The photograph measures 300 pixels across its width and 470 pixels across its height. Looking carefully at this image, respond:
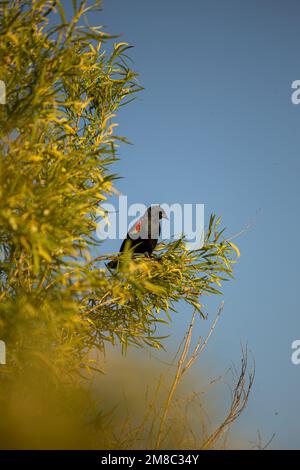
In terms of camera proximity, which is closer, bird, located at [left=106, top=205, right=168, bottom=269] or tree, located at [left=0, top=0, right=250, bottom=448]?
tree, located at [left=0, top=0, right=250, bottom=448]

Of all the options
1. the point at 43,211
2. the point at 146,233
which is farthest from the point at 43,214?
the point at 146,233

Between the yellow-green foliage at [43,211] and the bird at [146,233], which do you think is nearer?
the yellow-green foliage at [43,211]

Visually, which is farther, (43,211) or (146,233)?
(146,233)

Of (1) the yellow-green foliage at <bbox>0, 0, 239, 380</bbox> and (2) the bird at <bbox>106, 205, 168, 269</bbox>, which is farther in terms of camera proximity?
(2) the bird at <bbox>106, 205, 168, 269</bbox>

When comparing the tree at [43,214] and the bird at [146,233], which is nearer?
the tree at [43,214]

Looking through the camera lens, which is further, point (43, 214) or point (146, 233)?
point (146, 233)

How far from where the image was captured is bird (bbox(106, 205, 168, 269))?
19.7 ft

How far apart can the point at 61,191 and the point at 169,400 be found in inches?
79.4

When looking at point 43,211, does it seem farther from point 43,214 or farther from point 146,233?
point 146,233

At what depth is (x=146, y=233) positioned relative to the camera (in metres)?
Answer: 6.07

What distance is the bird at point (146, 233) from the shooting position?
5996 millimetres

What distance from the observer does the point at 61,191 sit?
13.5 ft
